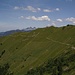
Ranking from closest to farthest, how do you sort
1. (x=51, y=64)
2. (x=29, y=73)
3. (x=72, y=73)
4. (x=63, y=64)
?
(x=72, y=73) < (x=63, y=64) < (x=51, y=64) < (x=29, y=73)

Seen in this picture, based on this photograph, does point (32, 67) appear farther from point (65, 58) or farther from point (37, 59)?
point (65, 58)

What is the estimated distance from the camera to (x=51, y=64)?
15475 centimetres

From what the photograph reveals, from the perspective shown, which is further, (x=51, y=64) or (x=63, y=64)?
(x=51, y=64)

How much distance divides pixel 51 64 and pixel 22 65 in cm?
4964

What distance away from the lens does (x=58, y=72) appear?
434 feet

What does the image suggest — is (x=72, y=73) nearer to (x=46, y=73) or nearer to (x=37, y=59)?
(x=46, y=73)

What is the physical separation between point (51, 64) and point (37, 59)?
37371 millimetres

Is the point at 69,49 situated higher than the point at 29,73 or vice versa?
the point at 69,49

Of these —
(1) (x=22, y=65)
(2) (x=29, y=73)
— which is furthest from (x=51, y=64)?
(1) (x=22, y=65)

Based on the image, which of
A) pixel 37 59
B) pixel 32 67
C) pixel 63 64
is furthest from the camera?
pixel 37 59

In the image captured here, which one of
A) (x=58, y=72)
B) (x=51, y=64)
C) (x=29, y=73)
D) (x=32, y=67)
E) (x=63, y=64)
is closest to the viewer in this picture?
(x=58, y=72)

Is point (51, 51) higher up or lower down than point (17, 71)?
higher up

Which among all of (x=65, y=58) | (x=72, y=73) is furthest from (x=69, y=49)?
(x=72, y=73)

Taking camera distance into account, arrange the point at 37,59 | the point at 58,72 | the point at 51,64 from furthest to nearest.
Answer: the point at 37,59 < the point at 51,64 < the point at 58,72
